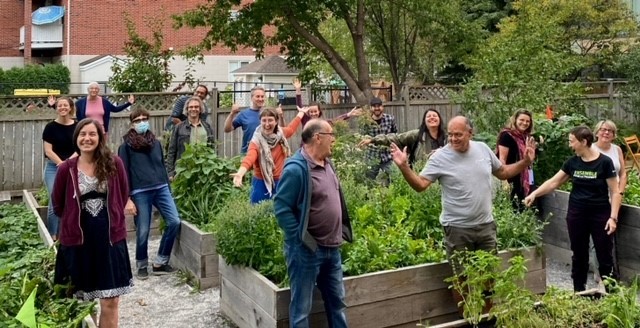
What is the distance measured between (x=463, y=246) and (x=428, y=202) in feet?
4.22

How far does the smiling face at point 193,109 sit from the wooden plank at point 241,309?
9.66 ft

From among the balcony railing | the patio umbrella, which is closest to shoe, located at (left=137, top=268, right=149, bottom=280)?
the patio umbrella

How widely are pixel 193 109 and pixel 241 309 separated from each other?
3.47m

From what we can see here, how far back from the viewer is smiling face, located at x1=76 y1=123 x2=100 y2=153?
14.9ft

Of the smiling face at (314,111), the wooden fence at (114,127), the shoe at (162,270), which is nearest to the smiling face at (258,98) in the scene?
the smiling face at (314,111)

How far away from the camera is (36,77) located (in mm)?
30234

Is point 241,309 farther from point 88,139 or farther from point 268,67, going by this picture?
point 268,67

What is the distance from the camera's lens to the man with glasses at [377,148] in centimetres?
830

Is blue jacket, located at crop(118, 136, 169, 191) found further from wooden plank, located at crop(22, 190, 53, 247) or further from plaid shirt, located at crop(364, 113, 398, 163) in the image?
plaid shirt, located at crop(364, 113, 398, 163)

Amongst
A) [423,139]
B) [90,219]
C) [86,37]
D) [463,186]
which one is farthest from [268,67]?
[90,219]

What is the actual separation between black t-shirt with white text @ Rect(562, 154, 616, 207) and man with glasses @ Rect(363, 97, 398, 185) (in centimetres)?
264

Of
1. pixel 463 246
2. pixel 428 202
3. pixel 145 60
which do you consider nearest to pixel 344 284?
pixel 463 246

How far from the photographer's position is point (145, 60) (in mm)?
14570

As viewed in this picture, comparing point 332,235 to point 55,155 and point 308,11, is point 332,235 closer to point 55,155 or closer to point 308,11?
point 55,155
